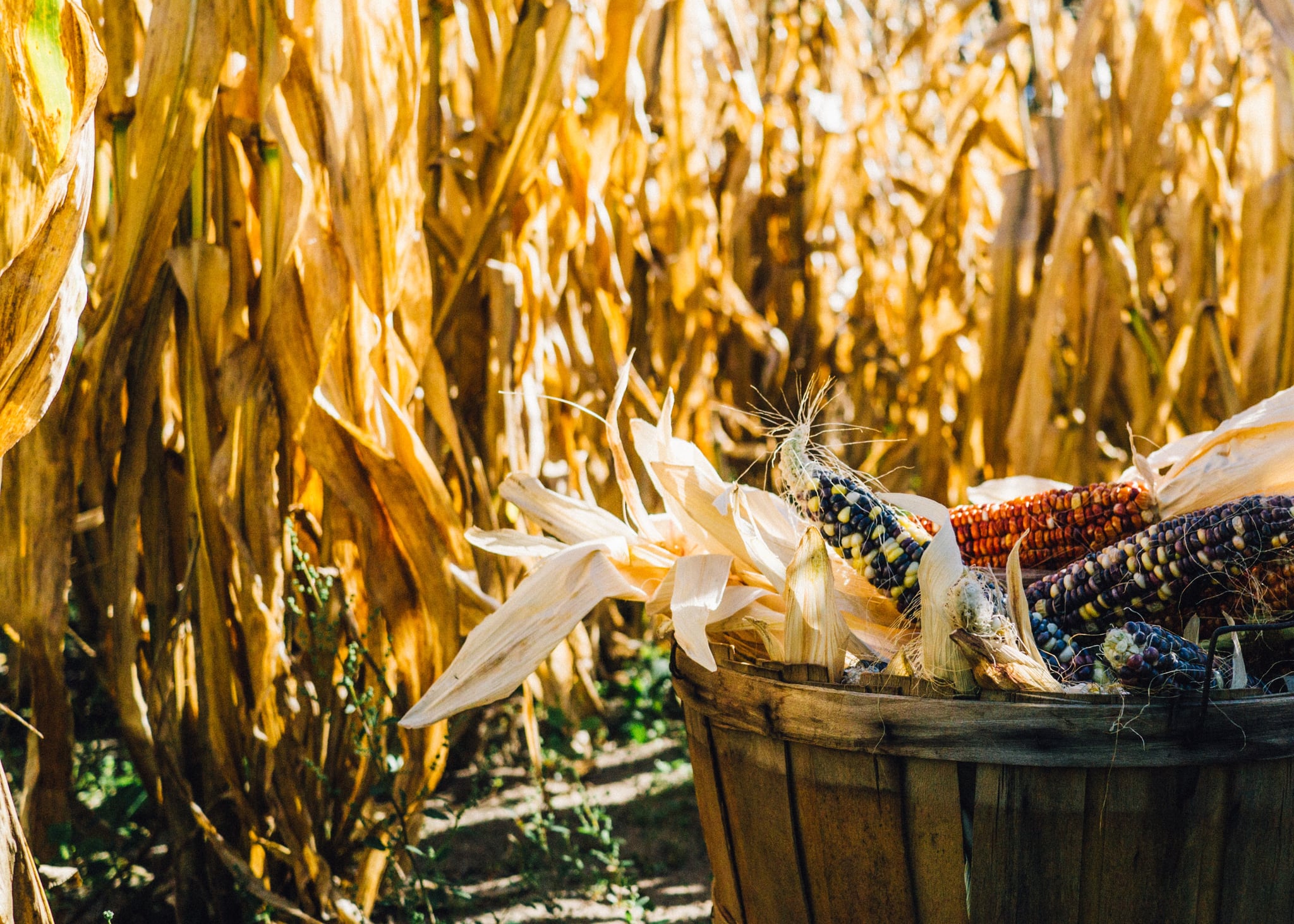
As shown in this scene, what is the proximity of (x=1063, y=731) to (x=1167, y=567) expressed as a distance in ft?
0.80

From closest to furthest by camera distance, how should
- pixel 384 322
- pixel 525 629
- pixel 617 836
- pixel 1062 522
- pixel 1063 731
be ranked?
1. pixel 1063 731
2. pixel 525 629
3. pixel 1062 522
4. pixel 384 322
5. pixel 617 836

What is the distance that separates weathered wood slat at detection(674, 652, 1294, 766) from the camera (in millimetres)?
783

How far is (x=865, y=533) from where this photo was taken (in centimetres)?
101

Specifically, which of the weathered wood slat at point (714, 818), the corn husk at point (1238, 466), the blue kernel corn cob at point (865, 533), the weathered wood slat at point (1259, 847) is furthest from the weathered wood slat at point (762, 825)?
the corn husk at point (1238, 466)

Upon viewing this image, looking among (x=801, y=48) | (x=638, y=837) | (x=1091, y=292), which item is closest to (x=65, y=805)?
(x=638, y=837)

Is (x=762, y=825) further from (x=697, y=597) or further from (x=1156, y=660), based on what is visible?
(x=1156, y=660)

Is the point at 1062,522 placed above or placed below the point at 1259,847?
above

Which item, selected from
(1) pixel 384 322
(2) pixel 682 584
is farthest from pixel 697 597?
(1) pixel 384 322

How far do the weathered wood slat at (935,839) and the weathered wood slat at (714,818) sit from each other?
22cm

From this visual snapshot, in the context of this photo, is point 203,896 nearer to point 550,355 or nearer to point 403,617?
point 403,617

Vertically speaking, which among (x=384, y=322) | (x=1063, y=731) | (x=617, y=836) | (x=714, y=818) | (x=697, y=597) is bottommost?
(x=617, y=836)

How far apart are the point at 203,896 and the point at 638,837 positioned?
796mm

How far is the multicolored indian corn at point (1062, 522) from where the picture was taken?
3.61ft

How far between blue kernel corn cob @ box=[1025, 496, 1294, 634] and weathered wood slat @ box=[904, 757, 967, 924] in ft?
0.69
